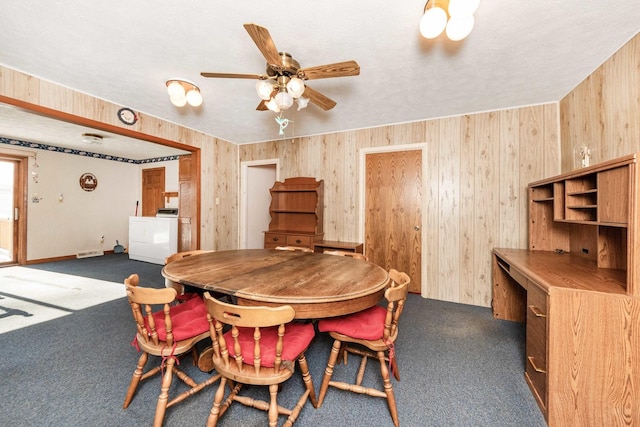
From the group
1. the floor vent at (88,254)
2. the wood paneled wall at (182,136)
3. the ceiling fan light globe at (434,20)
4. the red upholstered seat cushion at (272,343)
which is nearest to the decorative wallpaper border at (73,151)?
the floor vent at (88,254)

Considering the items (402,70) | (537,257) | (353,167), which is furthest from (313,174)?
(537,257)

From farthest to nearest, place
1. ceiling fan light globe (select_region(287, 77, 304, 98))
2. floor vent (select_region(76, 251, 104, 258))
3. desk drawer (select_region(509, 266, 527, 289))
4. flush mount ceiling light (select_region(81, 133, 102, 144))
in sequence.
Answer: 1. floor vent (select_region(76, 251, 104, 258))
2. flush mount ceiling light (select_region(81, 133, 102, 144))
3. desk drawer (select_region(509, 266, 527, 289))
4. ceiling fan light globe (select_region(287, 77, 304, 98))

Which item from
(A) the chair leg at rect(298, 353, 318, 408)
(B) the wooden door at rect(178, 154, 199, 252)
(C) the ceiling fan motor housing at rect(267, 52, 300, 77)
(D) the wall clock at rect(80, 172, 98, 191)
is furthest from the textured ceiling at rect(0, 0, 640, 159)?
(D) the wall clock at rect(80, 172, 98, 191)

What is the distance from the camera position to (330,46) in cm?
189

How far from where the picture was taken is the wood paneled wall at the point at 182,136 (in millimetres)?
2307

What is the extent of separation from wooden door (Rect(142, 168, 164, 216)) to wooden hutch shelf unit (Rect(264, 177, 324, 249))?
3.94 m

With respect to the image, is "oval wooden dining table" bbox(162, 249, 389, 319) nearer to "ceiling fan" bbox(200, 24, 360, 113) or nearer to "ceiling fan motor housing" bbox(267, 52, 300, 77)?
"ceiling fan" bbox(200, 24, 360, 113)

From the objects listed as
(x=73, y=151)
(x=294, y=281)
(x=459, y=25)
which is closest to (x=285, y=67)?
(x=459, y=25)

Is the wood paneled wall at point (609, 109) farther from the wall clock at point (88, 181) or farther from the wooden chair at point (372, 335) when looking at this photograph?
the wall clock at point (88, 181)

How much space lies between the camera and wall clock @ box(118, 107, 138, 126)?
118 inches

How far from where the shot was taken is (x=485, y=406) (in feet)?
5.19

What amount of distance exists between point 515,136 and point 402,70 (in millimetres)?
1802

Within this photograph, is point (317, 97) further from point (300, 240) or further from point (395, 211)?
point (300, 240)

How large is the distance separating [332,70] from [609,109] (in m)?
2.24
